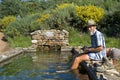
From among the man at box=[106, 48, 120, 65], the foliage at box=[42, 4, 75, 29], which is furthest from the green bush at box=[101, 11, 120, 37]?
the man at box=[106, 48, 120, 65]

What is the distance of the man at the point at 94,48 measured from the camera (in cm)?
834

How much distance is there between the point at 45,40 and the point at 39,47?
59cm

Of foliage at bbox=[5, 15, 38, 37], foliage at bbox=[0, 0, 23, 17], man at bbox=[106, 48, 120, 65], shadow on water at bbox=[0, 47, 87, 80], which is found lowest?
shadow on water at bbox=[0, 47, 87, 80]

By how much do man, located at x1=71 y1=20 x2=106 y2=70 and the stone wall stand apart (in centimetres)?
1000

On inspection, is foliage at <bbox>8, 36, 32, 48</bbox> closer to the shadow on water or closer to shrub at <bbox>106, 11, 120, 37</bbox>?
the shadow on water

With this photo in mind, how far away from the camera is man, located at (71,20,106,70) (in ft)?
27.4

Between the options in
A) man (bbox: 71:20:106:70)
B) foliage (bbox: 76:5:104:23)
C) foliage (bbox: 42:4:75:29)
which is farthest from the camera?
foliage (bbox: 76:5:104:23)

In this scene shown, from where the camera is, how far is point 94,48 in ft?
27.6

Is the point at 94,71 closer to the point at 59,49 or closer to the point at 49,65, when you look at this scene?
the point at 49,65

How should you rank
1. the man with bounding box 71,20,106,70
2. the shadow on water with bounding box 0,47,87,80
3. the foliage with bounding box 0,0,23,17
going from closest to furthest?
the man with bounding box 71,20,106,70 → the shadow on water with bounding box 0,47,87,80 → the foliage with bounding box 0,0,23,17

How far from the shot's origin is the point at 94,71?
840 cm

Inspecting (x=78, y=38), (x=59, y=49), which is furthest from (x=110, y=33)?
(x=59, y=49)

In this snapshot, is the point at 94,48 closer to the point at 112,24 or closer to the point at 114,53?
the point at 114,53

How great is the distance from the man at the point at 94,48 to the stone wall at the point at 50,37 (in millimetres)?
9998
